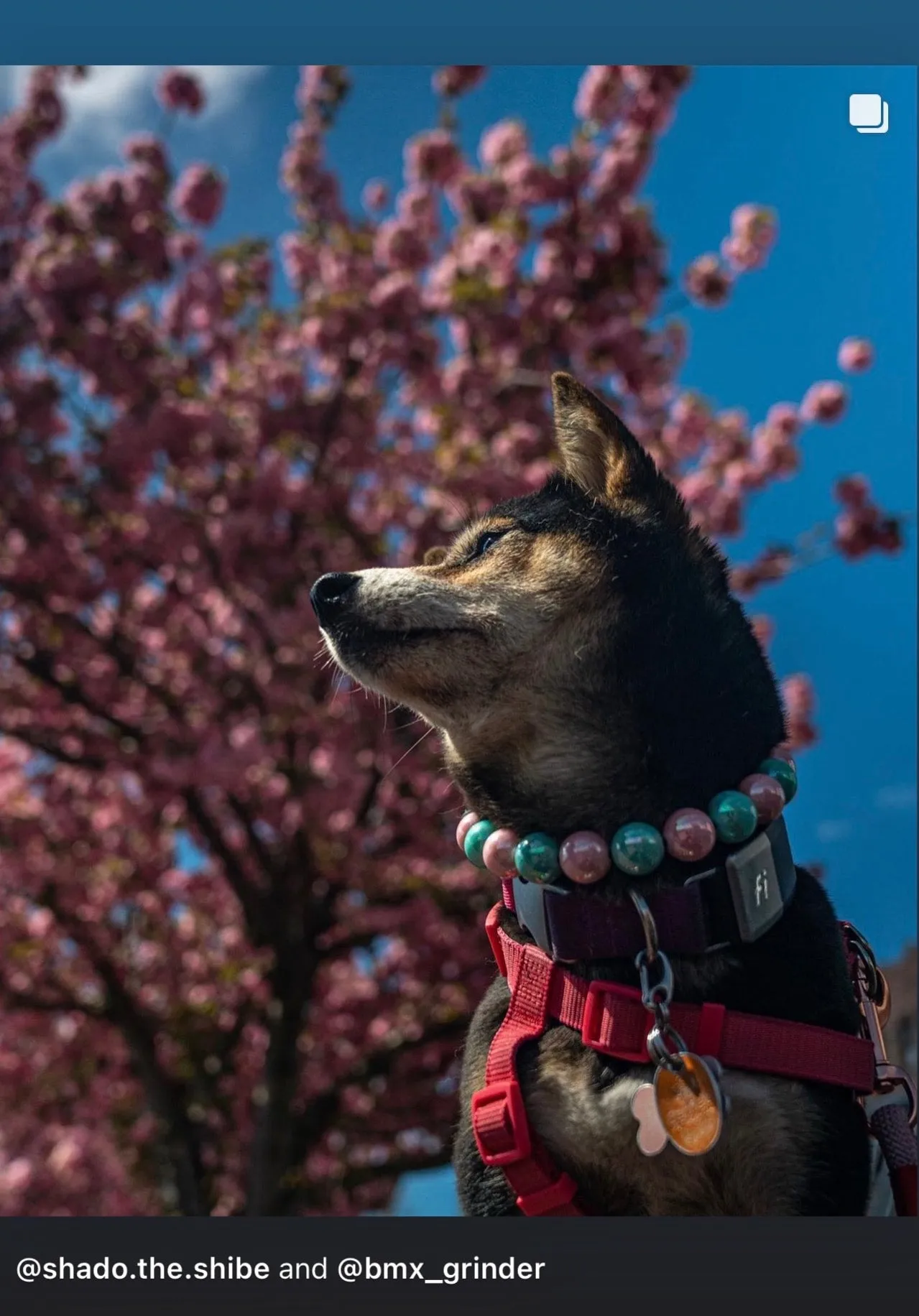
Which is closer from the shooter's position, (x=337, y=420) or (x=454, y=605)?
(x=454, y=605)

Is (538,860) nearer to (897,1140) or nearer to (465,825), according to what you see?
(465,825)

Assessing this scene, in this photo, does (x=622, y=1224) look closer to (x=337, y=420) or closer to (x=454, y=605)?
(x=454, y=605)

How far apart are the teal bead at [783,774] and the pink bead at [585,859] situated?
0.28 m

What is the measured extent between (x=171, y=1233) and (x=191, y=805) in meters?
4.37

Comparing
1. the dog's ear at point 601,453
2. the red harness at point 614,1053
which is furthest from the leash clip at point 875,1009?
the dog's ear at point 601,453

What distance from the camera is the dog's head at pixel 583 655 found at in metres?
1.69

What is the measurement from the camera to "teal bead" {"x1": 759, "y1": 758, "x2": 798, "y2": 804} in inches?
66.3

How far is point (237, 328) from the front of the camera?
6906 mm

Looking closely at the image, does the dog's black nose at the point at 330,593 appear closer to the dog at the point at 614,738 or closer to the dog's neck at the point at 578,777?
the dog at the point at 614,738

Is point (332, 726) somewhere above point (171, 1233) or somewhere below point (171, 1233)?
above

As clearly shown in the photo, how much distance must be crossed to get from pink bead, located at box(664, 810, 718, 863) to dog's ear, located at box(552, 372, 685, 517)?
52cm

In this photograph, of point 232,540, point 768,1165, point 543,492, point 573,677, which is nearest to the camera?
point 768,1165

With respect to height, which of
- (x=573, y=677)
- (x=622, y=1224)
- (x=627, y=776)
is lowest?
(x=622, y=1224)

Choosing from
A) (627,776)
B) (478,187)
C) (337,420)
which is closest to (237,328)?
(337,420)
